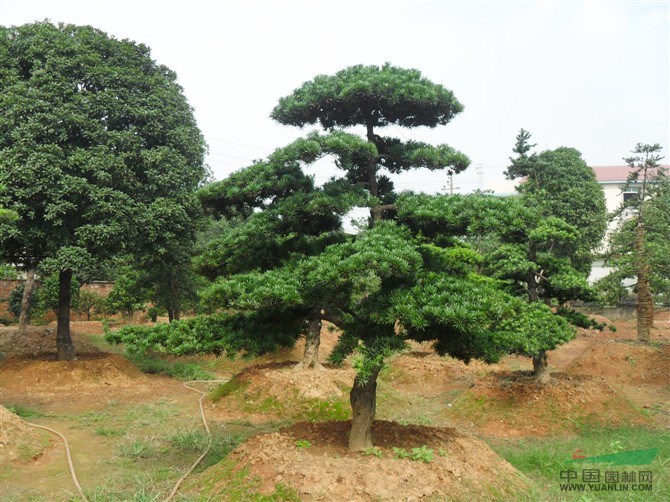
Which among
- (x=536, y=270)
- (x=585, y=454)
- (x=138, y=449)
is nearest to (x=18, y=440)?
(x=138, y=449)

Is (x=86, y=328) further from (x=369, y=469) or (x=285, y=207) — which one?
(x=369, y=469)

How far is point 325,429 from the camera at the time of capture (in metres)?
8.23

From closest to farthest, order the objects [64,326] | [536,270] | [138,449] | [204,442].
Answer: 1. [138,449]
2. [204,442]
3. [536,270]
4. [64,326]

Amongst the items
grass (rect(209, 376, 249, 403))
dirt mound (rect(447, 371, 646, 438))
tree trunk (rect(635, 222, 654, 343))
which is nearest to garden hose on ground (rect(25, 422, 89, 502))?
grass (rect(209, 376, 249, 403))

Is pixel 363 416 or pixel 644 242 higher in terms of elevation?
pixel 644 242

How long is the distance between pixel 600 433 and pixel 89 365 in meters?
13.5

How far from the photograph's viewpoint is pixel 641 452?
29.2ft

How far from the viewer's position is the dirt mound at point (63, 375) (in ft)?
46.7

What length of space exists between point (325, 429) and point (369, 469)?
1.75m

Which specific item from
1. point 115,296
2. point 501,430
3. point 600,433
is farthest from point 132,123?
point 600,433

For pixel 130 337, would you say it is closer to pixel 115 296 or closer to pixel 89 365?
pixel 89 365

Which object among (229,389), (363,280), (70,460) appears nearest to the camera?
(363,280)

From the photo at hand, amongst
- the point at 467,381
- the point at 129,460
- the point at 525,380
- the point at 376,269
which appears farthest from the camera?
the point at 467,381

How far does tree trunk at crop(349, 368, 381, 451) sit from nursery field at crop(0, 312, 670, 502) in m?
0.24
